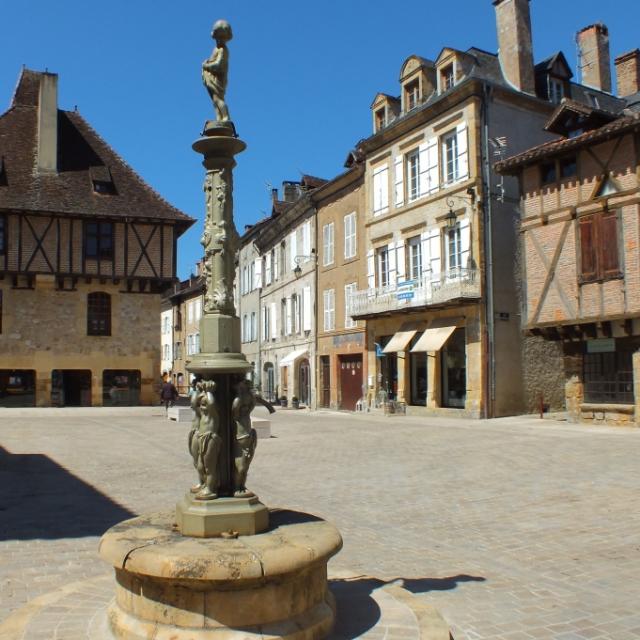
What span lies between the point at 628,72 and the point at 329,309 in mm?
14293

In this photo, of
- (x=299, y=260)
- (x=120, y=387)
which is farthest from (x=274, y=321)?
(x=120, y=387)

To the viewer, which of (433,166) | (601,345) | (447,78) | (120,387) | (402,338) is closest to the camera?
(601,345)

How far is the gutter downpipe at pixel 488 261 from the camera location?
20.8m

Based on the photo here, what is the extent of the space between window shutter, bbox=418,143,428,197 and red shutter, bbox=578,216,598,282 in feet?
21.0

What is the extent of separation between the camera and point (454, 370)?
22188 mm

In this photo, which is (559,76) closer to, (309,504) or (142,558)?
(309,504)

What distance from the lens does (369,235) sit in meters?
25.7

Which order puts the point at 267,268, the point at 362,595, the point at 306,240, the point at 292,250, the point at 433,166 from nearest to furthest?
the point at 362,595
the point at 433,166
the point at 306,240
the point at 292,250
the point at 267,268

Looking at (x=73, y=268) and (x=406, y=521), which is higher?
(x=73, y=268)

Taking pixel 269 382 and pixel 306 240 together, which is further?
Answer: pixel 269 382

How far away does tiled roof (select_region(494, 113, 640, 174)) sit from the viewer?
1652 centimetres

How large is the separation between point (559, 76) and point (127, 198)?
17596 millimetres

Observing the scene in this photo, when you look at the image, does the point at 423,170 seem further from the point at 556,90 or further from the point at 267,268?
the point at 267,268

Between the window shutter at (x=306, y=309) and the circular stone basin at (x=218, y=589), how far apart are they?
1033 inches
